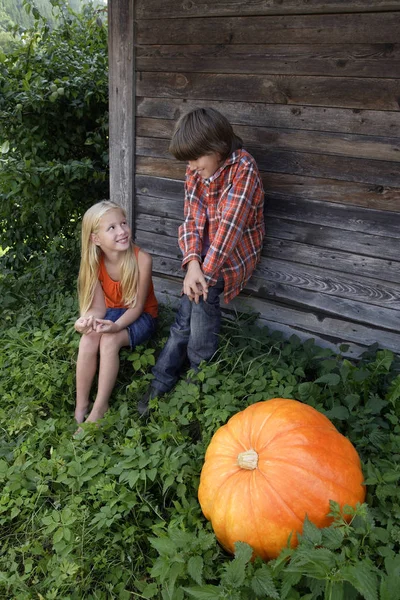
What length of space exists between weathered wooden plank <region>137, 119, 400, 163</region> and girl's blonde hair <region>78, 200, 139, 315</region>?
96 centimetres

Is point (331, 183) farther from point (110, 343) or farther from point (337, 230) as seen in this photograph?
point (110, 343)

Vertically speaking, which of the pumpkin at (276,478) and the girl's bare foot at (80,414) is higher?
the pumpkin at (276,478)

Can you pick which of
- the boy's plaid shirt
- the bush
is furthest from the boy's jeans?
the bush

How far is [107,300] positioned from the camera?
3.18m

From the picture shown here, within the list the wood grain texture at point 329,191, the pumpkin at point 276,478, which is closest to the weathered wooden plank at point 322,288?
the wood grain texture at point 329,191

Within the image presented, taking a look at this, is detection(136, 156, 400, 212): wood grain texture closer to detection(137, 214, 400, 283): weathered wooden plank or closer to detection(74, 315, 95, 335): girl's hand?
detection(137, 214, 400, 283): weathered wooden plank

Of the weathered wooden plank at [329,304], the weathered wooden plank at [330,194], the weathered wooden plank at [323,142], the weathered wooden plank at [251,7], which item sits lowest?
the weathered wooden plank at [329,304]

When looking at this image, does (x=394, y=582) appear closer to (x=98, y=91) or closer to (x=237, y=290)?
(x=237, y=290)

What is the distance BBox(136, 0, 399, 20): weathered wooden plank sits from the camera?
2.50 meters

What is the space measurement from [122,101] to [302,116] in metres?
1.39

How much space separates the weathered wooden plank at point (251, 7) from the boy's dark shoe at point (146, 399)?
228 cm

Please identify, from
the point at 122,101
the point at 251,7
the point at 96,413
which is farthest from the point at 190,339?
the point at 251,7

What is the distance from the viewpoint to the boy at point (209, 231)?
264cm

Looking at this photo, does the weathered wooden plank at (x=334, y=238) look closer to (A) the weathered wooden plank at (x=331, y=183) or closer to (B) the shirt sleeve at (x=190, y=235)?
(A) the weathered wooden plank at (x=331, y=183)
